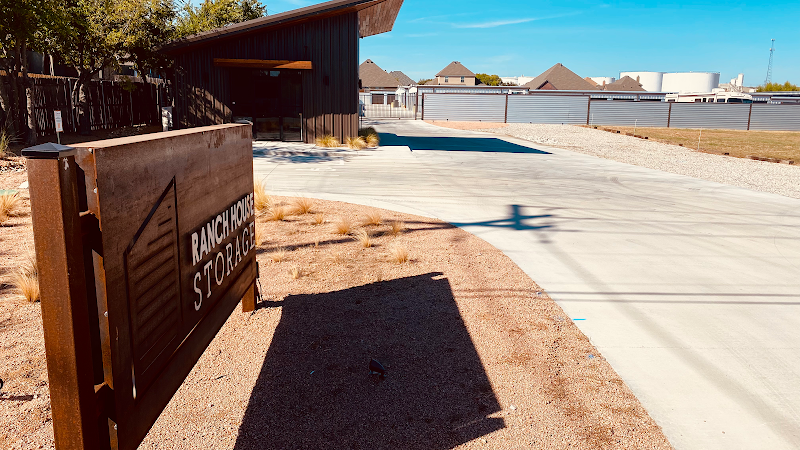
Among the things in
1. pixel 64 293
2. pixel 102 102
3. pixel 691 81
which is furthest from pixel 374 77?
pixel 64 293

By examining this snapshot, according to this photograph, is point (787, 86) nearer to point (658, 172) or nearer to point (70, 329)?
point (658, 172)

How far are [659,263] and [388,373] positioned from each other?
14.8ft

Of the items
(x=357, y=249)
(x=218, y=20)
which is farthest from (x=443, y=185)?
(x=218, y=20)

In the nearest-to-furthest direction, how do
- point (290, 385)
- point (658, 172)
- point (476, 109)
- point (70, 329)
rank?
point (70, 329) < point (290, 385) < point (658, 172) < point (476, 109)

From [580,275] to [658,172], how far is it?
38.9 ft

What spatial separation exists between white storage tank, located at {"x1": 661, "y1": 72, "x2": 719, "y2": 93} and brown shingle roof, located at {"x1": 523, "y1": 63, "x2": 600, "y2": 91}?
54.9 metres

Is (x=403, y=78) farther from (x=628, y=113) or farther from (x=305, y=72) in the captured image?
(x=305, y=72)

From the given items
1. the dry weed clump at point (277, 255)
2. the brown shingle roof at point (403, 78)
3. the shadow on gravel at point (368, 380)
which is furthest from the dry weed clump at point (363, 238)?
the brown shingle roof at point (403, 78)

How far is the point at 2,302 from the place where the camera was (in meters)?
5.12

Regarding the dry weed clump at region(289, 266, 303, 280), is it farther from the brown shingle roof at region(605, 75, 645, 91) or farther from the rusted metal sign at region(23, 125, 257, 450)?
the brown shingle roof at region(605, 75, 645, 91)

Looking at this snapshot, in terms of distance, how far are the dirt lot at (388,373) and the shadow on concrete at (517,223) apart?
8.18 ft

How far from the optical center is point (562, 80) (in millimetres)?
77938

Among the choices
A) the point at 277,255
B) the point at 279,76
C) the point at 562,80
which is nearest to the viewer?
the point at 277,255

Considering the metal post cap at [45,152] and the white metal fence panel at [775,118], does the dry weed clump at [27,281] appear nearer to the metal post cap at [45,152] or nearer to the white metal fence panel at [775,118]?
the metal post cap at [45,152]
